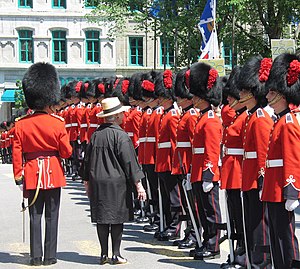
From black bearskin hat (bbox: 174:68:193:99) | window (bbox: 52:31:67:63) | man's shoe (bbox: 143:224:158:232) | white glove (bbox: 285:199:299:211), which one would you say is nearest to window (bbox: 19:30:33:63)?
window (bbox: 52:31:67:63)

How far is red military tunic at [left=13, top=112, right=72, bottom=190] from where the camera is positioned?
8.41m

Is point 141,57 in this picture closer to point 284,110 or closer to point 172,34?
point 172,34

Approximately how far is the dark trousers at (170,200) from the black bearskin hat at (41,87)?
189cm

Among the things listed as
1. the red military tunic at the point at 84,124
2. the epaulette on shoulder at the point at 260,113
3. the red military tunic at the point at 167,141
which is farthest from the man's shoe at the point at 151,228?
the red military tunic at the point at 84,124

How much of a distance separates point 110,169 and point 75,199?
6478 mm

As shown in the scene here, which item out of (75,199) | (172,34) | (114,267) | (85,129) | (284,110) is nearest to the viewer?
(284,110)

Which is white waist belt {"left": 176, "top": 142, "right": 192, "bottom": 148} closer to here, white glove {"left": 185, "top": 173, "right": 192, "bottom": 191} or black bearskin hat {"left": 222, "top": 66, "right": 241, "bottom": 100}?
white glove {"left": 185, "top": 173, "right": 192, "bottom": 191}

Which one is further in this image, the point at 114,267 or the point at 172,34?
the point at 172,34

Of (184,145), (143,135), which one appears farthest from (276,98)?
(143,135)

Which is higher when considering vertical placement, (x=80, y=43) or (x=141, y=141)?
(x=80, y=43)

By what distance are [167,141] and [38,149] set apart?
205 centimetres

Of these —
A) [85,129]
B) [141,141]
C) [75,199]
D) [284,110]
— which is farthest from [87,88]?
[284,110]

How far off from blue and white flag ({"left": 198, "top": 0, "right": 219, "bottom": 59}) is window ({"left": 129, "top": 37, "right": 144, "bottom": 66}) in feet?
69.5

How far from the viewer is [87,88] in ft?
56.4
